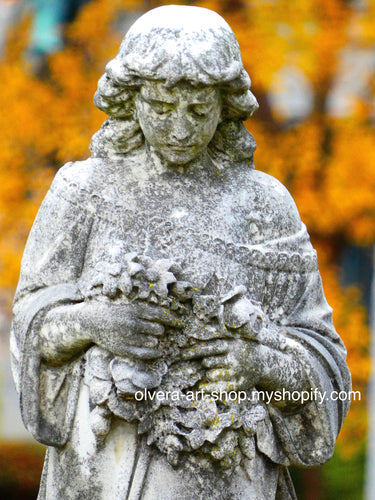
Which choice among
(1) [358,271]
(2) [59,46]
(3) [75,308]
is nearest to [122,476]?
(3) [75,308]

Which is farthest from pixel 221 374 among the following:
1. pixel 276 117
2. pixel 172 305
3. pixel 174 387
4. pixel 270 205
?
pixel 276 117

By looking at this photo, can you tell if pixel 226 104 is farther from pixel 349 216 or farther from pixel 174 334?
pixel 349 216

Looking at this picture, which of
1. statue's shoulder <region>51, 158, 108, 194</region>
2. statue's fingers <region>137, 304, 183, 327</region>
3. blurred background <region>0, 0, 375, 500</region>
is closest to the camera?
statue's fingers <region>137, 304, 183, 327</region>

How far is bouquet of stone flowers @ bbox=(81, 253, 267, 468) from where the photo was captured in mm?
3061

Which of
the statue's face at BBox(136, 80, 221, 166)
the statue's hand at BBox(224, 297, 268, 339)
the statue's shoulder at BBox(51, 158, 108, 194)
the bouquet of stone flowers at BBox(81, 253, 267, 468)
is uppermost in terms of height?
the statue's face at BBox(136, 80, 221, 166)

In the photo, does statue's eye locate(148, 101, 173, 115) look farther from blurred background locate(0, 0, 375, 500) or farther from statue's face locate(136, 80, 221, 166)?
blurred background locate(0, 0, 375, 500)

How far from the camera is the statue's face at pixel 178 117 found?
304 centimetres

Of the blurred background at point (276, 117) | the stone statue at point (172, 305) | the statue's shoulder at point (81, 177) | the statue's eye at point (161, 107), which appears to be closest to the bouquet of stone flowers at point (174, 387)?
the stone statue at point (172, 305)

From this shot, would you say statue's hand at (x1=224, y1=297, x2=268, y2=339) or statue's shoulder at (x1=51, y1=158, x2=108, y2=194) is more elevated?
statue's shoulder at (x1=51, y1=158, x2=108, y2=194)

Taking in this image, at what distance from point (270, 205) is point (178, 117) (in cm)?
55

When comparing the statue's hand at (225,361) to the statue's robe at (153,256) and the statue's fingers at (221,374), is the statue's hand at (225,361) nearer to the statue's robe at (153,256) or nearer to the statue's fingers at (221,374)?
the statue's fingers at (221,374)

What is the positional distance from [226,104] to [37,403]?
1.24m

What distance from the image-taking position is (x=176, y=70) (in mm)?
2977

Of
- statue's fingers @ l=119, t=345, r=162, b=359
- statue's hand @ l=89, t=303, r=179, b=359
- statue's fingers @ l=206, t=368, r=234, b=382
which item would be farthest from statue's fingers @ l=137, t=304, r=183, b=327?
statue's fingers @ l=206, t=368, r=234, b=382
